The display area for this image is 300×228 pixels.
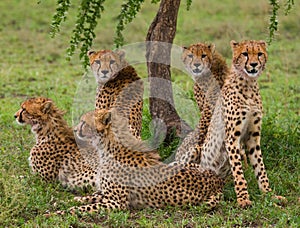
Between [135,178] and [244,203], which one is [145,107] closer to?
[135,178]

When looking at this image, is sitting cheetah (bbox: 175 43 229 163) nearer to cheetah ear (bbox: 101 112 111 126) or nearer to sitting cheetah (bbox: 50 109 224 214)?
sitting cheetah (bbox: 50 109 224 214)

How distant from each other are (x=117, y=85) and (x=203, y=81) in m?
0.77

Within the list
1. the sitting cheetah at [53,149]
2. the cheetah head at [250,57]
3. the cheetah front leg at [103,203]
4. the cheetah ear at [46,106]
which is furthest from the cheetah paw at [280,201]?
the cheetah ear at [46,106]

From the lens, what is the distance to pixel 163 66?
660 cm

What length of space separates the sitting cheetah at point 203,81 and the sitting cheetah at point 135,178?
2.51 ft

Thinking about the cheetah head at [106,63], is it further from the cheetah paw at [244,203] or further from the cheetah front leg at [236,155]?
the cheetah paw at [244,203]

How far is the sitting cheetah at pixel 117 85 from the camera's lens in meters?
6.00

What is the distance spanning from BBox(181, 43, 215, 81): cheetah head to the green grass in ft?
2.49

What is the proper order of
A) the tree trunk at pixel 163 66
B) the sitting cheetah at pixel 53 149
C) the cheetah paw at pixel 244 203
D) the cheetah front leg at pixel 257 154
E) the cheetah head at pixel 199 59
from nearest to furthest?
the cheetah paw at pixel 244 203, the cheetah front leg at pixel 257 154, the sitting cheetah at pixel 53 149, the cheetah head at pixel 199 59, the tree trunk at pixel 163 66

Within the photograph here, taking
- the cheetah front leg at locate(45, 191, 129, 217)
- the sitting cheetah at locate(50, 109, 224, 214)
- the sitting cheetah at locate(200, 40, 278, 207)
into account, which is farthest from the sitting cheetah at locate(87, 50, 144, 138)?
the cheetah front leg at locate(45, 191, 129, 217)

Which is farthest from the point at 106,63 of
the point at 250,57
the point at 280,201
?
the point at 280,201

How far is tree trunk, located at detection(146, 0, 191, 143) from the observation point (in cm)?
652

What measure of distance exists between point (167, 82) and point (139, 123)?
2.40 feet

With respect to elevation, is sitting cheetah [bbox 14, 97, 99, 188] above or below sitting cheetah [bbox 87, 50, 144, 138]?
below
